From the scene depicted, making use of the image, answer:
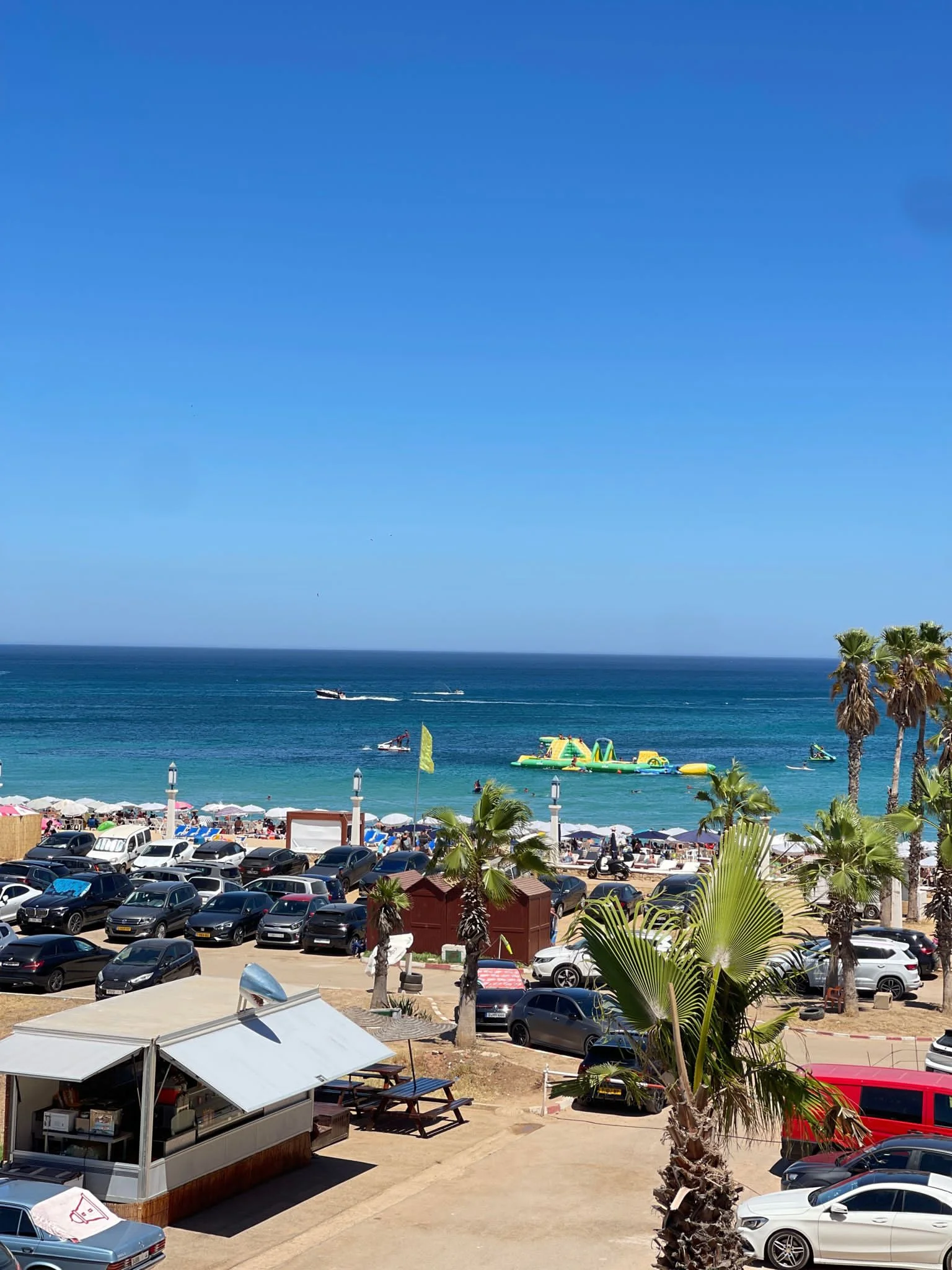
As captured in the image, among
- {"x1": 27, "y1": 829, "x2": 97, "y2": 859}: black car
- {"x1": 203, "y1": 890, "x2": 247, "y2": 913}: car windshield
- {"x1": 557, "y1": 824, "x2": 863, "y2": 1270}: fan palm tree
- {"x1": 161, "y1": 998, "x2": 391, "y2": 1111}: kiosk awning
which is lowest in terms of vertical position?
Result: {"x1": 27, "y1": 829, "x2": 97, "y2": 859}: black car

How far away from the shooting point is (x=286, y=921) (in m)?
30.6

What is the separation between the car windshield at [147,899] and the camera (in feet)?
101

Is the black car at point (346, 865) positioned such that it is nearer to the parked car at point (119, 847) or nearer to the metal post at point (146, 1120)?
the parked car at point (119, 847)

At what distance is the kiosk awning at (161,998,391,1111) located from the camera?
1306cm

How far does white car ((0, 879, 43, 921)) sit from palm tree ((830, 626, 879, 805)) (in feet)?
76.6

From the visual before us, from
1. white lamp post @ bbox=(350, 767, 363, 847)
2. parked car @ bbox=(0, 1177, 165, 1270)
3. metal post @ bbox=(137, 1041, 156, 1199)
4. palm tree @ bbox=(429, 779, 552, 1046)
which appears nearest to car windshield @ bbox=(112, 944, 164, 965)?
palm tree @ bbox=(429, 779, 552, 1046)

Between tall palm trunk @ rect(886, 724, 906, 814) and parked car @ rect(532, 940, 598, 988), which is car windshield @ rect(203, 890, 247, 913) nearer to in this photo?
A: parked car @ rect(532, 940, 598, 988)

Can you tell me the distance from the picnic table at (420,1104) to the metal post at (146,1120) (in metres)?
5.25

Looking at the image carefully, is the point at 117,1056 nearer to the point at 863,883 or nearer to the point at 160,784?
the point at 863,883

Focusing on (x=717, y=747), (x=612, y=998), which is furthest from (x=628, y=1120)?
(x=717, y=747)

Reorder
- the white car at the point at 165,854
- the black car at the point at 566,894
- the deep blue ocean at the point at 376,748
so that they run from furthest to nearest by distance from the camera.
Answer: the deep blue ocean at the point at 376,748
the white car at the point at 165,854
the black car at the point at 566,894

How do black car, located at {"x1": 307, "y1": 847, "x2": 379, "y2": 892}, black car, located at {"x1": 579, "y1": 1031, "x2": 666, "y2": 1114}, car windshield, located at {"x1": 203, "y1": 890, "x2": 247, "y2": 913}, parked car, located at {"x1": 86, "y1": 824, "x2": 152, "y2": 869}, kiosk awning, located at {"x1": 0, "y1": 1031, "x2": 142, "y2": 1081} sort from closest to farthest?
kiosk awning, located at {"x1": 0, "y1": 1031, "x2": 142, "y2": 1081}
black car, located at {"x1": 579, "y1": 1031, "x2": 666, "y2": 1114}
car windshield, located at {"x1": 203, "y1": 890, "x2": 247, "y2": 913}
black car, located at {"x1": 307, "y1": 847, "x2": 379, "y2": 892}
parked car, located at {"x1": 86, "y1": 824, "x2": 152, "y2": 869}

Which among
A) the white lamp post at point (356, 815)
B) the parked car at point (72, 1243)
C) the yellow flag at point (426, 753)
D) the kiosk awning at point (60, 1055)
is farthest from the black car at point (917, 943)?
the parked car at point (72, 1243)

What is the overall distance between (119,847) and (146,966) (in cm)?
1886
